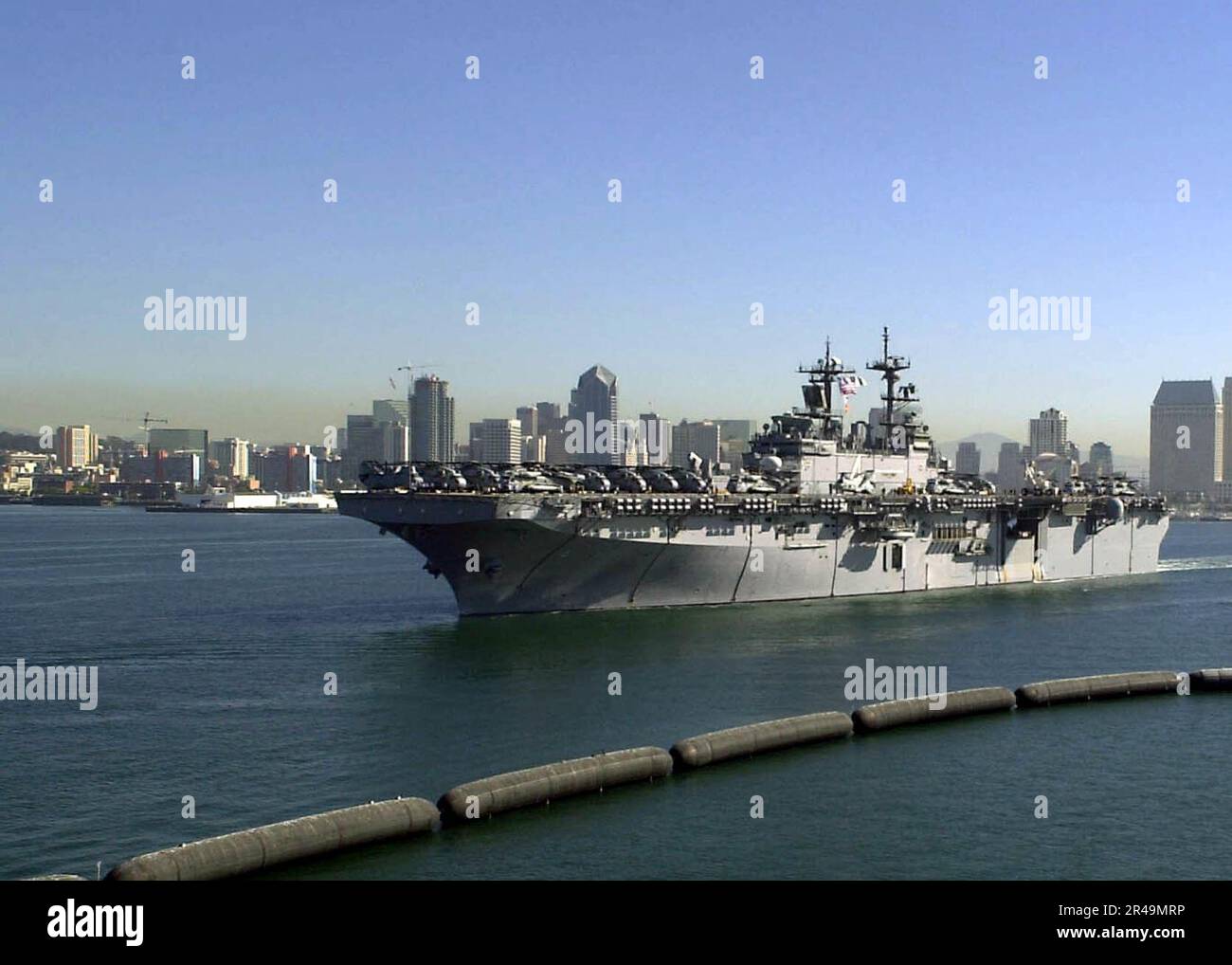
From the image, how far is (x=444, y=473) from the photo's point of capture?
3080 cm

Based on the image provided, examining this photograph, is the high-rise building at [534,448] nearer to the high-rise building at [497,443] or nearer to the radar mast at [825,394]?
the high-rise building at [497,443]

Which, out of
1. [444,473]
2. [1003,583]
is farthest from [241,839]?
[1003,583]

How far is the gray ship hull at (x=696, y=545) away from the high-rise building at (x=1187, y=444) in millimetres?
140310

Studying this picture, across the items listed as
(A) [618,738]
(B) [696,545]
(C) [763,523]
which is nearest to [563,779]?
(A) [618,738]

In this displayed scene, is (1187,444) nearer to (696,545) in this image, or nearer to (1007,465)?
(1007,465)

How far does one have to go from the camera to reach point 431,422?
160 metres

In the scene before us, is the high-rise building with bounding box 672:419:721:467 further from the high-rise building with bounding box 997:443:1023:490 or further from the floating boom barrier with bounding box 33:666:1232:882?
the floating boom barrier with bounding box 33:666:1232:882

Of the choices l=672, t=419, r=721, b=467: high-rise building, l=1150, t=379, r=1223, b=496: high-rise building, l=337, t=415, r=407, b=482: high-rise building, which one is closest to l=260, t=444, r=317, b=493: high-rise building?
l=337, t=415, r=407, b=482: high-rise building

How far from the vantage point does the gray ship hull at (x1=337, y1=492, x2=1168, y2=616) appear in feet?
93.8

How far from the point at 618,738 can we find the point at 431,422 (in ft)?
471

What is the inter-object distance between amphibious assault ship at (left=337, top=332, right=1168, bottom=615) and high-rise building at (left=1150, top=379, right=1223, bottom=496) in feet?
448

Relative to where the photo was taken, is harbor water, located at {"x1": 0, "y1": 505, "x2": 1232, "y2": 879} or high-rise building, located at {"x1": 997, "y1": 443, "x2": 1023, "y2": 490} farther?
high-rise building, located at {"x1": 997, "y1": 443, "x2": 1023, "y2": 490}

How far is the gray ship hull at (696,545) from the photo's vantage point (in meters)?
28.6
